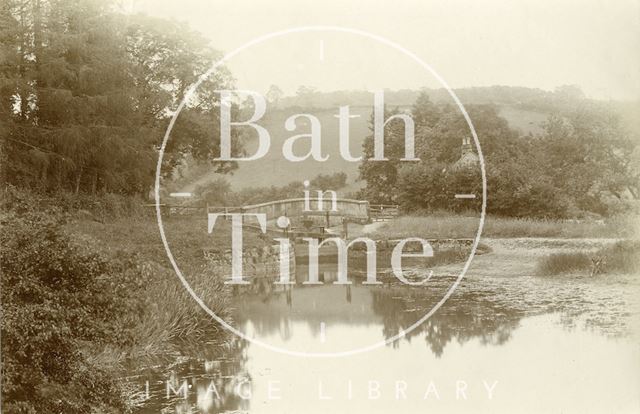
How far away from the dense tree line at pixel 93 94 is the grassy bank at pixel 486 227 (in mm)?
4507

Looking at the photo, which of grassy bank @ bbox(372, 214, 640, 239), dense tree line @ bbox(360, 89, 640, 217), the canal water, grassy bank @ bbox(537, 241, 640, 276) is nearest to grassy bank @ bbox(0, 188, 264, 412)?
the canal water

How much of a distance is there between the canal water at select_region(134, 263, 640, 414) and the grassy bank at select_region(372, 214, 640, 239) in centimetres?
115

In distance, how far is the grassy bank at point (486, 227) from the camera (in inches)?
547

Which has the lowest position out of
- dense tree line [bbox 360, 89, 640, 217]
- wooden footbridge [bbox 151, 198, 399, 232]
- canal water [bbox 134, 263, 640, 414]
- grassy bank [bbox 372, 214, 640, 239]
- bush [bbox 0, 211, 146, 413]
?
canal water [bbox 134, 263, 640, 414]

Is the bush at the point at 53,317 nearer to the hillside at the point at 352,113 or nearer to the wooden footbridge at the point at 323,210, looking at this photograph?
the hillside at the point at 352,113

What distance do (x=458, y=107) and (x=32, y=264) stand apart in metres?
10.3

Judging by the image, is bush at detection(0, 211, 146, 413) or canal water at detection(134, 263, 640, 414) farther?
canal water at detection(134, 263, 640, 414)

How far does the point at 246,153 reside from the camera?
42.3 ft

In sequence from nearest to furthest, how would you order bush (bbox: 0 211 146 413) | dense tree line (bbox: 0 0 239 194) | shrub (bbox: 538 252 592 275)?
bush (bbox: 0 211 146 413), dense tree line (bbox: 0 0 239 194), shrub (bbox: 538 252 592 275)

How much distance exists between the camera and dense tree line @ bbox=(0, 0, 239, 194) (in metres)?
10.6

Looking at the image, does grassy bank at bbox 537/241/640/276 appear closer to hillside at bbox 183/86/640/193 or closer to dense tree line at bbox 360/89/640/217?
dense tree line at bbox 360/89/640/217

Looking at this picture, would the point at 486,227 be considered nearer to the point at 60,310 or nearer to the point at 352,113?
the point at 352,113

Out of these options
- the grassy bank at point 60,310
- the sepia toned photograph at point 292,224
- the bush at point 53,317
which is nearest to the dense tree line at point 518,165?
the sepia toned photograph at point 292,224

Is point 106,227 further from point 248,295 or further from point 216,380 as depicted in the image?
point 248,295
